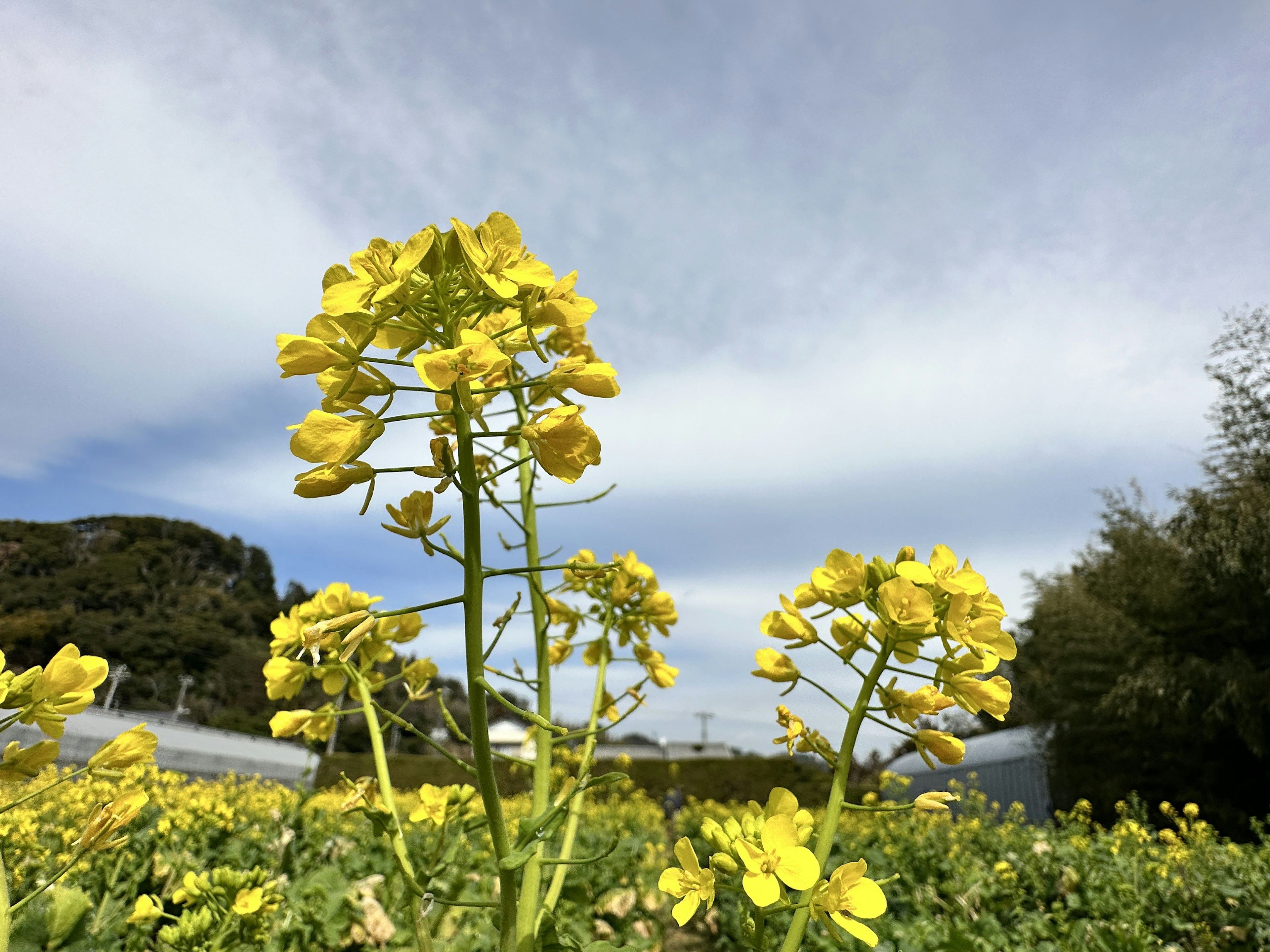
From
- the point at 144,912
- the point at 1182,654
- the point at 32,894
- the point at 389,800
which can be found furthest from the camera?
the point at 1182,654

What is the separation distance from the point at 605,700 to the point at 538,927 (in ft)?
2.43

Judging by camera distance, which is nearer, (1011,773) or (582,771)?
(582,771)

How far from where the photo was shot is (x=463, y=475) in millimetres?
1001

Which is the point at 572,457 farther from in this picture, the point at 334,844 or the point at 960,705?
the point at 334,844

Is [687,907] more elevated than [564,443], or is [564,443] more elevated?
[564,443]

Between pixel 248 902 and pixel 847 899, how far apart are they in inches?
69.7

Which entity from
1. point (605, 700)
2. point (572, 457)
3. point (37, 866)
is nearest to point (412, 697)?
point (605, 700)

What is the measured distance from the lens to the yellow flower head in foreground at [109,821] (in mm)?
1225

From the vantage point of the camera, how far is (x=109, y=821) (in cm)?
124

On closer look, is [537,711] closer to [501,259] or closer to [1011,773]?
[501,259]

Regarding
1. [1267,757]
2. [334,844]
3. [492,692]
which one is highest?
[1267,757]

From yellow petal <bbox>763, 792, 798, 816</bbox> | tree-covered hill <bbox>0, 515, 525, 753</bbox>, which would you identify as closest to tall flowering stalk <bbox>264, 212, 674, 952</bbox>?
yellow petal <bbox>763, 792, 798, 816</bbox>

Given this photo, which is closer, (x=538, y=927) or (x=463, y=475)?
(x=463, y=475)

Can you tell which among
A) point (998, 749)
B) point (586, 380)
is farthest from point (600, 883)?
point (998, 749)
